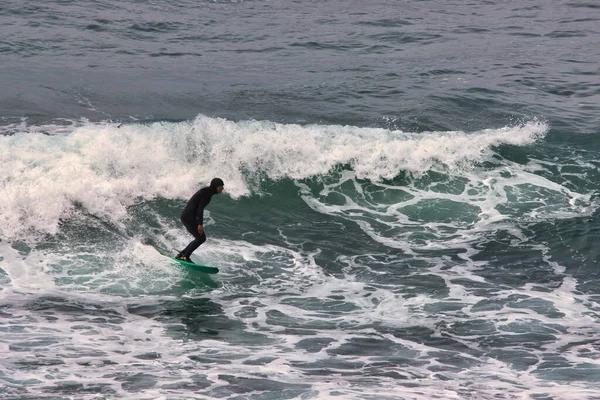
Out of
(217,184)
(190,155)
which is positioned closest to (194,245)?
(217,184)

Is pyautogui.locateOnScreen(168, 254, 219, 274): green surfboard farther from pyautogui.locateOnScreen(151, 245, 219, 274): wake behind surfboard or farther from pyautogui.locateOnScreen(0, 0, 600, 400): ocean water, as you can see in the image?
pyautogui.locateOnScreen(0, 0, 600, 400): ocean water

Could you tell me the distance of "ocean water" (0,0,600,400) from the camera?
10.9m

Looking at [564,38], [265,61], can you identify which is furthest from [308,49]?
[564,38]

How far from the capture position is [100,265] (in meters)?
14.0

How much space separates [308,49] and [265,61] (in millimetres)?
1677

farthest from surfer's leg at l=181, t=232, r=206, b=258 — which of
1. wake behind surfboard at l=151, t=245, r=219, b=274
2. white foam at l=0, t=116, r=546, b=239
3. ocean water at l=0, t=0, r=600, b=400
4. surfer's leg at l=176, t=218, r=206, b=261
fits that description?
white foam at l=0, t=116, r=546, b=239

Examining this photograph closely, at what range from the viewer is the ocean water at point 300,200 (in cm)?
1091

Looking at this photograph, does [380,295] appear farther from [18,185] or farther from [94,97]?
[94,97]

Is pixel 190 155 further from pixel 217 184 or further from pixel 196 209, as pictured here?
pixel 217 184

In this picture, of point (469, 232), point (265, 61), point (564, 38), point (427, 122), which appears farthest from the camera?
point (564, 38)

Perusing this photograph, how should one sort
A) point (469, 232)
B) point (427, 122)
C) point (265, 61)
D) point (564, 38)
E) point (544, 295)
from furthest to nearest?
point (564, 38) < point (265, 61) < point (427, 122) < point (469, 232) < point (544, 295)

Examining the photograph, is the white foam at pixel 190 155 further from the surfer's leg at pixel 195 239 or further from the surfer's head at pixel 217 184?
the surfer's head at pixel 217 184

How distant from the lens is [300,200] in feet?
57.5

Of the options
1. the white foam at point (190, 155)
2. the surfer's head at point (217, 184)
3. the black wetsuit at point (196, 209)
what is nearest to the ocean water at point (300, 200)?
the white foam at point (190, 155)
